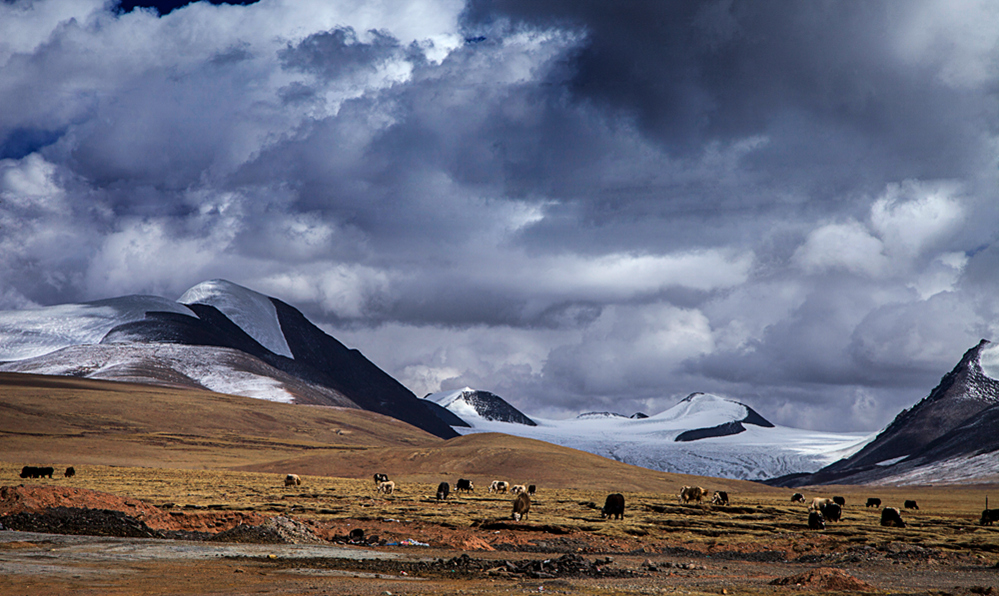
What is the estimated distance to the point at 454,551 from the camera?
1171 inches

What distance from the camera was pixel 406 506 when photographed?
4816cm

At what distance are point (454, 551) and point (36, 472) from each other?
51.3 meters

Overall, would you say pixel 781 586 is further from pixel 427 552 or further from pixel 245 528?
pixel 245 528

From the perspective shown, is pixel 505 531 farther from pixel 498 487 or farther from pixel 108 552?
pixel 498 487

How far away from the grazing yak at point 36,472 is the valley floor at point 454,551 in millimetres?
20272

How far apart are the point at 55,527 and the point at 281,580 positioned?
13.5 meters

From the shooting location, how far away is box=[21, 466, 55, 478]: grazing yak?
210 feet

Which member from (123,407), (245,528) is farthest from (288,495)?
(123,407)

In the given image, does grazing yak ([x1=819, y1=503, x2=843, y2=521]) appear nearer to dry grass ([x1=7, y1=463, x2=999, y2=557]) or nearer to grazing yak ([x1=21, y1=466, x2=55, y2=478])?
dry grass ([x1=7, y1=463, x2=999, y2=557])

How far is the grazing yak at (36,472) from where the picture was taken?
210 feet

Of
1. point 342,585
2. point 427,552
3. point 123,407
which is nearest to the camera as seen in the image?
point 342,585

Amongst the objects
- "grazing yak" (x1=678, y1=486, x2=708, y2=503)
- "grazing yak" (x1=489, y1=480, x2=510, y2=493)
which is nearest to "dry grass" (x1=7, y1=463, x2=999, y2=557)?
"grazing yak" (x1=678, y1=486, x2=708, y2=503)

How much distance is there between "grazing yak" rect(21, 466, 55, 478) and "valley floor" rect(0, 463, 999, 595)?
66.5 ft

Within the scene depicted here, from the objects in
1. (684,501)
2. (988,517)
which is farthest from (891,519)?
(684,501)
